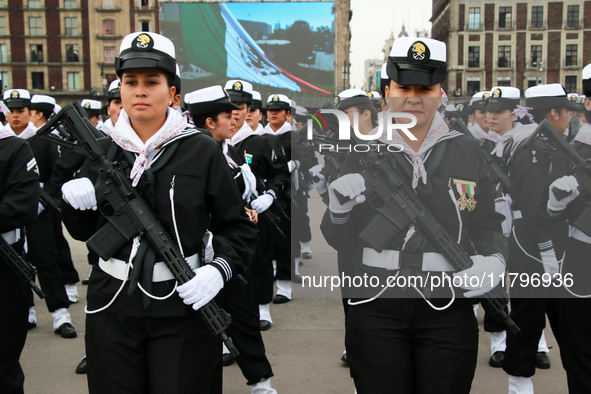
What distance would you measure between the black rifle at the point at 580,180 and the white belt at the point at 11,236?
3.47 metres

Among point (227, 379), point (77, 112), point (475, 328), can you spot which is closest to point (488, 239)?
point (475, 328)

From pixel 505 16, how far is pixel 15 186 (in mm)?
71875

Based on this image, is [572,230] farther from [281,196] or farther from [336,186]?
[281,196]

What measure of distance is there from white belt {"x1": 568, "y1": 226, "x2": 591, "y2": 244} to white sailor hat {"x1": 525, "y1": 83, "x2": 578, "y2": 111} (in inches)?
41.9

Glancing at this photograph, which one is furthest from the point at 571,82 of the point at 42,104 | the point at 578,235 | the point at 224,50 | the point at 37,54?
the point at 578,235

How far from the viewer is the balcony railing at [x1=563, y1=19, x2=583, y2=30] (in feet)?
214

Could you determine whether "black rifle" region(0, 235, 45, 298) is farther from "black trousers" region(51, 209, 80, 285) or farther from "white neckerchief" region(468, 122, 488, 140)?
"white neckerchief" region(468, 122, 488, 140)

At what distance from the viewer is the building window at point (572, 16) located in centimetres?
6512

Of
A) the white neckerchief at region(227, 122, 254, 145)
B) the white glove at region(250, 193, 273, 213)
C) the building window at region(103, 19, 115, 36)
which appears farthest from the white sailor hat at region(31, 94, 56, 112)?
the building window at region(103, 19, 115, 36)

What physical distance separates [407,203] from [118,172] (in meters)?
1.31

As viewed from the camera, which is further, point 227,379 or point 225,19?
point 225,19

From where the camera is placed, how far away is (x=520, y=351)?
3848 millimetres

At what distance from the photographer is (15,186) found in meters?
3.39

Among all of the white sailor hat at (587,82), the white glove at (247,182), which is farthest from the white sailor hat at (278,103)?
the white sailor hat at (587,82)
